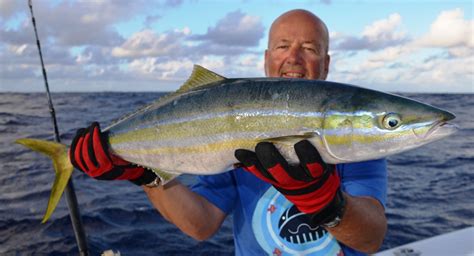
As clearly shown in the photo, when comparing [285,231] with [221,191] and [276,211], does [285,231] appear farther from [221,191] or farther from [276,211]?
[221,191]

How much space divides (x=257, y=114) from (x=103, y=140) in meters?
1.25

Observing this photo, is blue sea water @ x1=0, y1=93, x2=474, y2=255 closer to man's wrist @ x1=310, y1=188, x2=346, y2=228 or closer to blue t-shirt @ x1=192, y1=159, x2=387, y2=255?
blue t-shirt @ x1=192, y1=159, x2=387, y2=255

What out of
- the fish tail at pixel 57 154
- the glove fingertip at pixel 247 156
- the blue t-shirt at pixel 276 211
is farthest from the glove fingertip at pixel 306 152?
the fish tail at pixel 57 154

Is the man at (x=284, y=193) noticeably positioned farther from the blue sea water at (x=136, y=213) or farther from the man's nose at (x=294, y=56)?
the blue sea water at (x=136, y=213)

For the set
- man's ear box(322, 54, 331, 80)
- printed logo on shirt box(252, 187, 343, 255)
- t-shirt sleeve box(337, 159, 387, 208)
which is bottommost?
printed logo on shirt box(252, 187, 343, 255)

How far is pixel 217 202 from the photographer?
3.62 metres

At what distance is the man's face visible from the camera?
3.76 metres

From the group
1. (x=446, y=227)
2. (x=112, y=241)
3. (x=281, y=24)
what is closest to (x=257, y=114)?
(x=281, y=24)

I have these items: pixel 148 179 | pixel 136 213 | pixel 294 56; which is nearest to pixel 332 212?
pixel 148 179

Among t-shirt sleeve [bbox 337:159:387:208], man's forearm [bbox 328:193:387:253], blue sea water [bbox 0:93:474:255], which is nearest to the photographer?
man's forearm [bbox 328:193:387:253]

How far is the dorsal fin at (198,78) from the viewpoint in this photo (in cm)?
272

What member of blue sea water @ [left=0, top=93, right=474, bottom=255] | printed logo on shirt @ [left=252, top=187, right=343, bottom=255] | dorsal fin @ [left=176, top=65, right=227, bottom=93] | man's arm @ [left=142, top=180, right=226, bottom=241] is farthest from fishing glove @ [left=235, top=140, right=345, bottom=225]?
blue sea water @ [left=0, top=93, right=474, bottom=255]

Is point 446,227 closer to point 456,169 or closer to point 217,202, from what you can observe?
point 456,169

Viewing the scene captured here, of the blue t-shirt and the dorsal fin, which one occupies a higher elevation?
the dorsal fin
